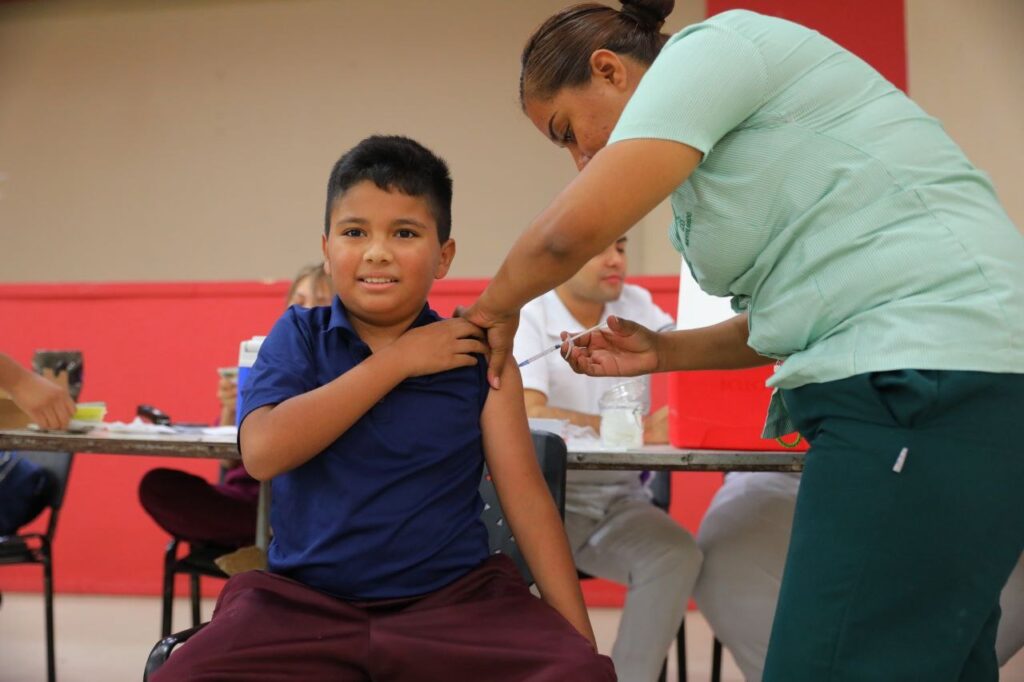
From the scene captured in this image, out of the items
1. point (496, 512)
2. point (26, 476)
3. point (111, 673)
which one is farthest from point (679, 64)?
point (111, 673)

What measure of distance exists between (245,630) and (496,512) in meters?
0.67

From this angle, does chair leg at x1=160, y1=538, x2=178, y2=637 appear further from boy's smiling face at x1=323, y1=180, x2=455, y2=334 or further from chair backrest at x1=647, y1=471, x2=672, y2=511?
boy's smiling face at x1=323, y1=180, x2=455, y2=334

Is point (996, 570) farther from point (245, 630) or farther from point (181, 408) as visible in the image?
point (181, 408)

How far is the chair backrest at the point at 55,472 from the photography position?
304 cm

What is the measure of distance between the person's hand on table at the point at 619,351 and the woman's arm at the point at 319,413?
29 cm

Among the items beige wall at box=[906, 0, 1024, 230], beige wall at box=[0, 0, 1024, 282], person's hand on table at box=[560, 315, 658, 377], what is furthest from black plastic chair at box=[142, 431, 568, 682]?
beige wall at box=[906, 0, 1024, 230]

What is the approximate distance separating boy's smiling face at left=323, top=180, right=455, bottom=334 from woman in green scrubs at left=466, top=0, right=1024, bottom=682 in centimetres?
36

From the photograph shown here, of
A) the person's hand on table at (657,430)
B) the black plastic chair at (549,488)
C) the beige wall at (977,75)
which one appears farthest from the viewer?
the beige wall at (977,75)

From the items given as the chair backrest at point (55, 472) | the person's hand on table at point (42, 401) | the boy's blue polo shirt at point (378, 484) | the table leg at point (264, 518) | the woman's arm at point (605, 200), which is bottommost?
the chair backrest at point (55, 472)

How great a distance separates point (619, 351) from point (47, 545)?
2.12 metres

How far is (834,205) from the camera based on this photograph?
3.71 ft

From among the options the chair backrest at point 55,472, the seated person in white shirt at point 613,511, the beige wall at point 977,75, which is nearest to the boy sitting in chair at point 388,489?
the seated person in white shirt at point 613,511

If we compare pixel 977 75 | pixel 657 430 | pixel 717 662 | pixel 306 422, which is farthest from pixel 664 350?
pixel 977 75

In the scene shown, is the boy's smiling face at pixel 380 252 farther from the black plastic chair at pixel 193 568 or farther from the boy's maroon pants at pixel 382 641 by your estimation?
the black plastic chair at pixel 193 568
